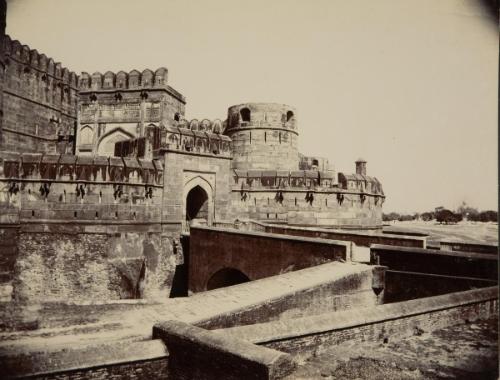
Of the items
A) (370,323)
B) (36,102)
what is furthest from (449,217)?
(370,323)

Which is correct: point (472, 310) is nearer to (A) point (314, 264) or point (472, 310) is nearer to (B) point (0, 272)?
(A) point (314, 264)

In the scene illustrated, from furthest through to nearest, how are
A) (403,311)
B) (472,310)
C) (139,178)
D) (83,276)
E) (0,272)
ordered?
(139,178) < (83,276) < (0,272) < (472,310) < (403,311)

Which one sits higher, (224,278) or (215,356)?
(215,356)

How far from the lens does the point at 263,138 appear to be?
2259 centimetres

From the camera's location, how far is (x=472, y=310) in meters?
6.84

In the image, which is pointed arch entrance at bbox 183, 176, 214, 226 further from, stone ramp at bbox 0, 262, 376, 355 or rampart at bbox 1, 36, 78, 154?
rampart at bbox 1, 36, 78, 154

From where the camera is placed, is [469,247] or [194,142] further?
[194,142]

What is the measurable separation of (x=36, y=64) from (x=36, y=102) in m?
2.27

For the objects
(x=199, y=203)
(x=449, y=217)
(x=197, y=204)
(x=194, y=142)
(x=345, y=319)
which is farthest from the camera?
(x=449, y=217)

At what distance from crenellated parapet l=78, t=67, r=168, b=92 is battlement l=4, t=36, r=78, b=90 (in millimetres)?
3224

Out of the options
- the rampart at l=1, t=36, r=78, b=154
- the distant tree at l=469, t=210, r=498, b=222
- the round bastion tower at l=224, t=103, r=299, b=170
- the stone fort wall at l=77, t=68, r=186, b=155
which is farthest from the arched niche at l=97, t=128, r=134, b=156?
the distant tree at l=469, t=210, r=498, b=222

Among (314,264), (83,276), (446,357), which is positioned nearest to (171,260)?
(83,276)

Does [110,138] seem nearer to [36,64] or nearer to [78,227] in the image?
[36,64]

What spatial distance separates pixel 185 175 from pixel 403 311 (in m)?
11.2
